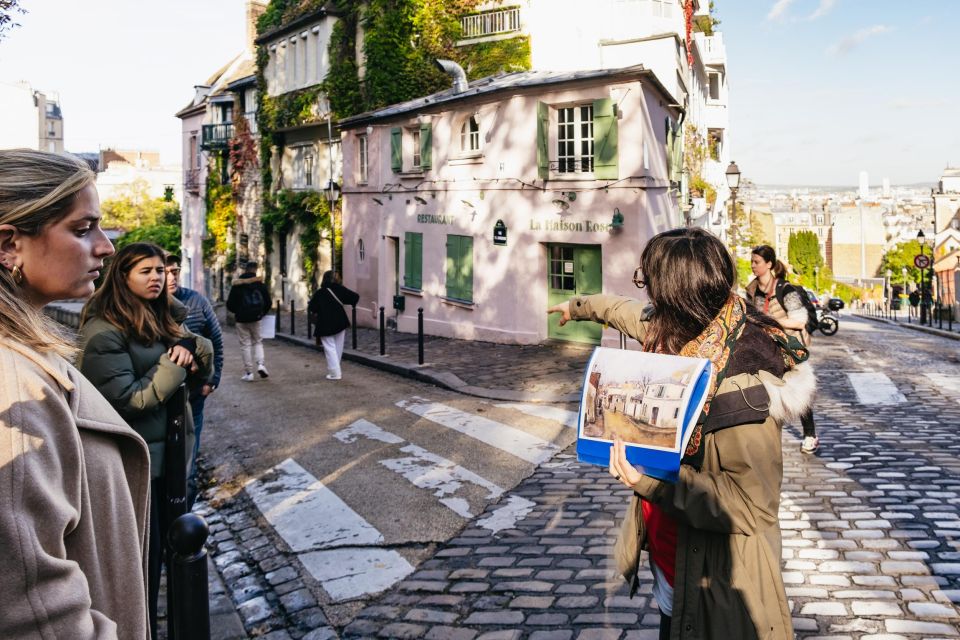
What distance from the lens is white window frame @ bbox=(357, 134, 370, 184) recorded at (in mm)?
22469

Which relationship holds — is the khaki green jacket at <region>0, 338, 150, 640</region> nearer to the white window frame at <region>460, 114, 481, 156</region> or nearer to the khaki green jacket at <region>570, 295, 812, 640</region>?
the khaki green jacket at <region>570, 295, 812, 640</region>

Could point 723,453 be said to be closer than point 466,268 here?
Yes

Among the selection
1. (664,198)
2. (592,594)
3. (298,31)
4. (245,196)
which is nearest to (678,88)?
(664,198)

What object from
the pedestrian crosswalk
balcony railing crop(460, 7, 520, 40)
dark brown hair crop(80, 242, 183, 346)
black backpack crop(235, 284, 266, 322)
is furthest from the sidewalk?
balcony railing crop(460, 7, 520, 40)

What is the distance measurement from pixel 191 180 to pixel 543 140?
2639 cm

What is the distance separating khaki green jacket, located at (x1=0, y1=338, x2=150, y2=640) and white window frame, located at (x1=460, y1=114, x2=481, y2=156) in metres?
17.2

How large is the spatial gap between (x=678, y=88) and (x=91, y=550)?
78.1 feet

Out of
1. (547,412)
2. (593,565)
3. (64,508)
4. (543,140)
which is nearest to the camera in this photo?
(64,508)

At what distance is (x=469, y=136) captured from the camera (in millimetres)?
18609

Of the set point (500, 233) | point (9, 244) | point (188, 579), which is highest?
point (500, 233)

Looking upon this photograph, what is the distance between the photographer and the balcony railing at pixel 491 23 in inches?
904

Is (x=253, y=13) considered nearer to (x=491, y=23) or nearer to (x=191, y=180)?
(x=191, y=180)

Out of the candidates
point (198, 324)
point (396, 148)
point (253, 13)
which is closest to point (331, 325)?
point (198, 324)

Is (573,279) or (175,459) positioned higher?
(573,279)
